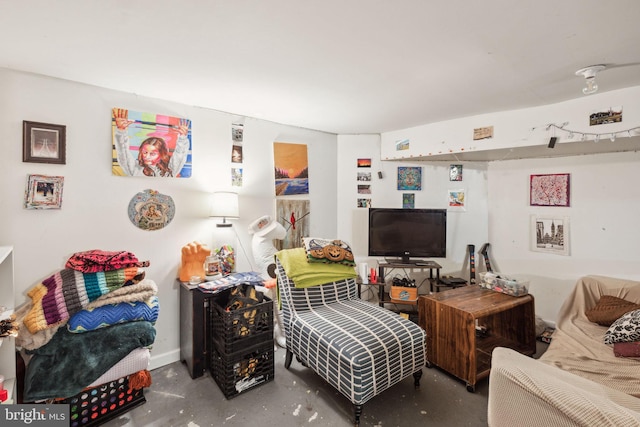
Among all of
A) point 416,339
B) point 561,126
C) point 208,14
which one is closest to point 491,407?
point 416,339

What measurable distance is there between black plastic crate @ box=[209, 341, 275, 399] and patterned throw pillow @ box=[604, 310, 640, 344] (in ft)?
7.55

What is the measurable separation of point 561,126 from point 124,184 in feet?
11.6

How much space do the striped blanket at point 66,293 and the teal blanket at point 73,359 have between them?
123 millimetres

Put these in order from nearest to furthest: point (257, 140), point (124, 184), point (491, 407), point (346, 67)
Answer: point (491, 407) → point (346, 67) → point (124, 184) → point (257, 140)

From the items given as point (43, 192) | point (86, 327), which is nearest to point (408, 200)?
point (86, 327)

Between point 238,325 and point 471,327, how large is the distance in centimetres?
163

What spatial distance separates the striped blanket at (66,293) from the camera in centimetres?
160

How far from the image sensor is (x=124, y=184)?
87.6 inches

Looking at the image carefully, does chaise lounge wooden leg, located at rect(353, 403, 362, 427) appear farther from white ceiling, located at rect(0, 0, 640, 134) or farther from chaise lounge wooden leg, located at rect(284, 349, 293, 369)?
white ceiling, located at rect(0, 0, 640, 134)

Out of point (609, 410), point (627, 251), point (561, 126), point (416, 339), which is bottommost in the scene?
point (416, 339)

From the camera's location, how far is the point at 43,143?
75.3 inches

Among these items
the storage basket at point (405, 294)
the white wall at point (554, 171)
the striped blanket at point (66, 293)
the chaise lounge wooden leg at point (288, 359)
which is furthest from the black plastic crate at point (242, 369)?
the white wall at point (554, 171)

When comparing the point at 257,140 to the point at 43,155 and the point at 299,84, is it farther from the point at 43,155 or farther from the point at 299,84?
the point at 43,155

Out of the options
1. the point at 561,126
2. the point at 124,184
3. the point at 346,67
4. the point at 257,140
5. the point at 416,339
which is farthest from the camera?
the point at 257,140
